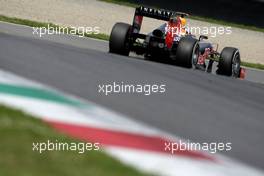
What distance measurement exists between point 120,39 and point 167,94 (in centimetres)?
548

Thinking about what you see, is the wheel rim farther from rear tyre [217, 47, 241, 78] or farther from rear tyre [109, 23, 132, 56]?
rear tyre [109, 23, 132, 56]

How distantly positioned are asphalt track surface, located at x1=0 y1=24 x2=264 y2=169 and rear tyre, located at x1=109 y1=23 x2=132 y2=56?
2.33 metres

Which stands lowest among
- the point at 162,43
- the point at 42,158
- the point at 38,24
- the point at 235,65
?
the point at 38,24

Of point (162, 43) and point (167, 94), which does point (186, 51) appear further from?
point (167, 94)

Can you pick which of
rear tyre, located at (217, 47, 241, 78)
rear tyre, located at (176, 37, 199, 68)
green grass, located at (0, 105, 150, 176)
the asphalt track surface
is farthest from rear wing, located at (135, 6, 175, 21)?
green grass, located at (0, 105, 150, 176)

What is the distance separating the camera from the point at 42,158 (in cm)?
415

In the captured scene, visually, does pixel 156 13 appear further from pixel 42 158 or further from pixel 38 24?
pixel 42 158

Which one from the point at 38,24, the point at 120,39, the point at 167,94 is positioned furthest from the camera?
the point at 38,24

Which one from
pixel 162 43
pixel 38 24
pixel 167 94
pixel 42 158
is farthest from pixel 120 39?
pixel 42 158

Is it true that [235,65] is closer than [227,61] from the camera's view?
No

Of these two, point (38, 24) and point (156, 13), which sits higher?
point (156, 13)

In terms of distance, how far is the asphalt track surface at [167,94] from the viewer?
20.0 feet

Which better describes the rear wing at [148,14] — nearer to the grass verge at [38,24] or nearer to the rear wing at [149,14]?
the rear wing at [149,14]

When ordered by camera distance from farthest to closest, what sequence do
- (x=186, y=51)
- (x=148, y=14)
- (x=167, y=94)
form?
(x=148, y=14)
(x=186, y=51)
(x=167, y=94)
